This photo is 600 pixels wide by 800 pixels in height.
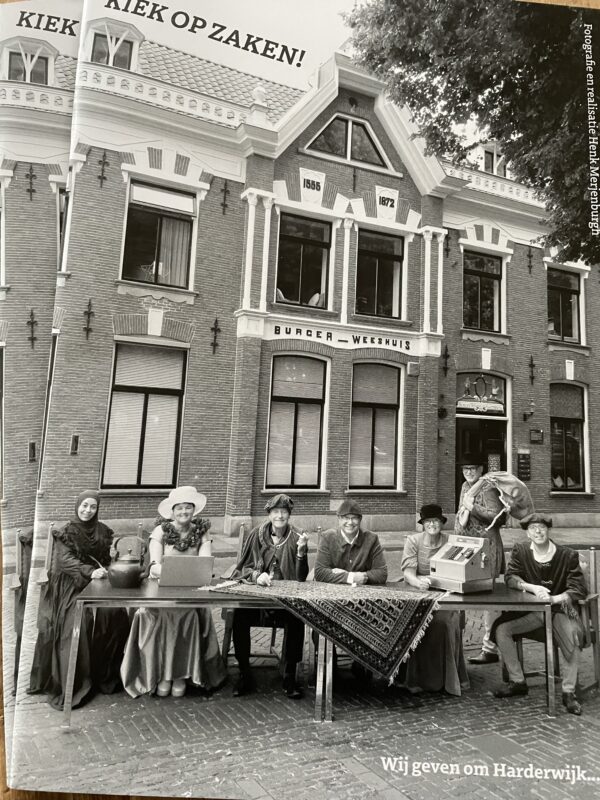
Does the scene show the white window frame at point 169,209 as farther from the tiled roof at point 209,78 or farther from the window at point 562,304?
the window at point 562,304

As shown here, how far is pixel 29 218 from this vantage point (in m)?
3.16

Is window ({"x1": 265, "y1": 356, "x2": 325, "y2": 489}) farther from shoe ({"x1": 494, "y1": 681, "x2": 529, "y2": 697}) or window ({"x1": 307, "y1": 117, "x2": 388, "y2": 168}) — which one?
shoe ({"x1": 494, "y1": 681, "x2": 529, "y2": 697})

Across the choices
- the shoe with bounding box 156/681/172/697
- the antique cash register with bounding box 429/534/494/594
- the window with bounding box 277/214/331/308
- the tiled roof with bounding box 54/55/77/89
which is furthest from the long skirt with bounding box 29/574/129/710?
the tiled roof with bounding box 54/55/77/89

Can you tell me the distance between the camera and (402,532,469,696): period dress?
3.32 metres

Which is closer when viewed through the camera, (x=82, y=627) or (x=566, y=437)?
(x=82, y=627)

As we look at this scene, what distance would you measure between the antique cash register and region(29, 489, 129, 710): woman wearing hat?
6.68 feet

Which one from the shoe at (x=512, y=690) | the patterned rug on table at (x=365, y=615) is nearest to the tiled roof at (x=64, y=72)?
the patterned rug on table at (x=365, y=615)

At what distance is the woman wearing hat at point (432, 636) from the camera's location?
333 centimetres

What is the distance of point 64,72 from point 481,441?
3630 millimetres

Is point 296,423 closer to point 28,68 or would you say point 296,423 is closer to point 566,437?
point 566,437

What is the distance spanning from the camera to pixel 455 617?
138 inches

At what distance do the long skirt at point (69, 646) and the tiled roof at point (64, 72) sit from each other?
9.96 ft

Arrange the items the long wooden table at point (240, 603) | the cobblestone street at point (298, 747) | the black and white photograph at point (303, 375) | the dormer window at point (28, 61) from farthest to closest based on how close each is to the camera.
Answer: the dormer window at point (28, 61) < the black and white photograph at point (303, 375) < the long wooden table at point (240, 603) < the cobblestone street at point (298, 747)

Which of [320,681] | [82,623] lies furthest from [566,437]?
[82,623]
